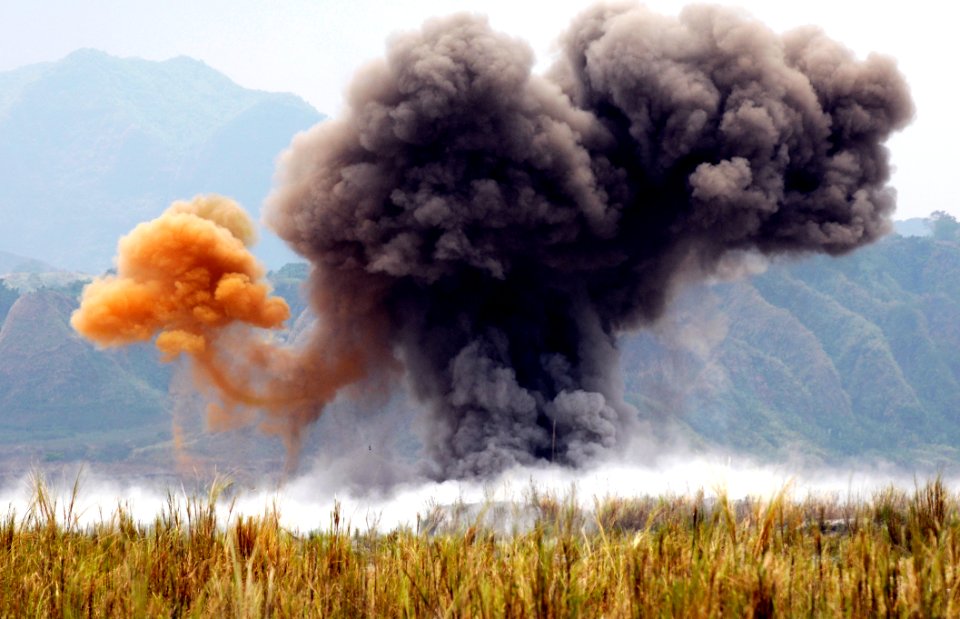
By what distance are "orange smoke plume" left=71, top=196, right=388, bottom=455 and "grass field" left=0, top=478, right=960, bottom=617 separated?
33849mm

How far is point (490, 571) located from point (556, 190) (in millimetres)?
37841

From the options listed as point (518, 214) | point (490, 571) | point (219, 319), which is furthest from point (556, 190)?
point (490, 571)

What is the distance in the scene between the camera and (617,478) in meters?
45.3

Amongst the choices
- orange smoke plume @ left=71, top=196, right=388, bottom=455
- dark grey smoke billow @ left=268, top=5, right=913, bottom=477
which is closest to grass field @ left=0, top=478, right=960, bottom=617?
orange smoke plume @ left=71, top=196, right=388, bottom=455

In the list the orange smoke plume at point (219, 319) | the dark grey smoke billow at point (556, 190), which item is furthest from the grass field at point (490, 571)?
the dark grey smoke billow at point (556, 190)

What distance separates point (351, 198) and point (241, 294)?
21.6 ft

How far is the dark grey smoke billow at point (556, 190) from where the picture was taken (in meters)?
43.5

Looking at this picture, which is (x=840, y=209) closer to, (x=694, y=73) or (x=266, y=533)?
(x=694, y=73)

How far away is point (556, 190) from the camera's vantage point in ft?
145

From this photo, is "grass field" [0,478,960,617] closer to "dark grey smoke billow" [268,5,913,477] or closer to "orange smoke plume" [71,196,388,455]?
"orange smoke plume" [71,196,388,455]

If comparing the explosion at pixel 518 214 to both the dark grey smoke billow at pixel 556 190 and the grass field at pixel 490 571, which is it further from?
the grass field at pixel 490 571

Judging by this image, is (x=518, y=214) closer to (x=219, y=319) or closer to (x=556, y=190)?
(x=556, y=190)

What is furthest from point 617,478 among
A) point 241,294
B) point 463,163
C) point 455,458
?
point 241,294

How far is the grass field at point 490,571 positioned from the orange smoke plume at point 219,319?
33.8m
